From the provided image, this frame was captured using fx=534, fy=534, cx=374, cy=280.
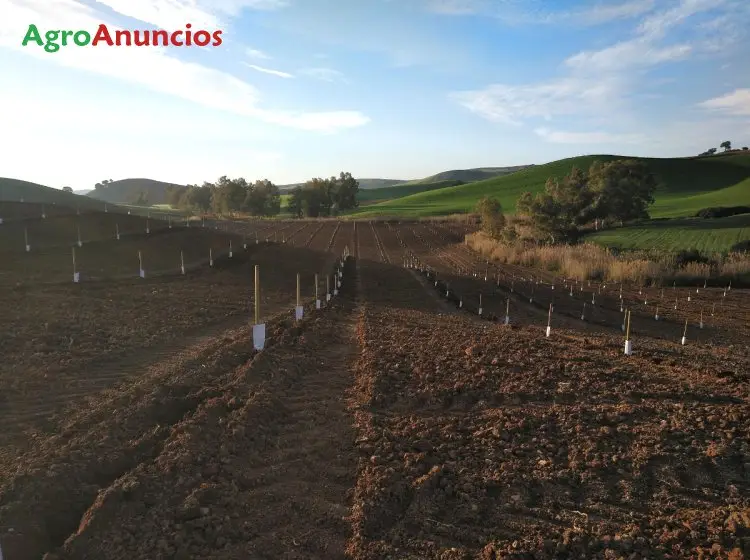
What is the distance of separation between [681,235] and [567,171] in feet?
243

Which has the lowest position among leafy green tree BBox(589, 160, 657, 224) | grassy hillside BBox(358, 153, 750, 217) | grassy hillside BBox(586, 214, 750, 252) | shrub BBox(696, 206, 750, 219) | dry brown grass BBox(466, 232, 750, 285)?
dry brown grass BBox(466, 232, 750, 285)

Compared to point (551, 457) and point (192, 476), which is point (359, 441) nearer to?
point (192, 476)

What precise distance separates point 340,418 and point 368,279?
19.2 meters

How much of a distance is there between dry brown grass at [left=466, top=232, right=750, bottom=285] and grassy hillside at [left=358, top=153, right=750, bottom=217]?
5130 cm

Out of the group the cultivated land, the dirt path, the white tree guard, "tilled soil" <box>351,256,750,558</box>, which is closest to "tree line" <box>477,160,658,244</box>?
the cultivated land

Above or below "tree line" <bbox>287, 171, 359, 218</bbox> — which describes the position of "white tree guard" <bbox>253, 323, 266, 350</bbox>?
below

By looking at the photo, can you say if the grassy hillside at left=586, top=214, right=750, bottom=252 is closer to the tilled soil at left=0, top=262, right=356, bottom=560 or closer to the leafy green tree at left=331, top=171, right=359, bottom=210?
the tilled soil at left=0, top=262, right=356, bottom=560

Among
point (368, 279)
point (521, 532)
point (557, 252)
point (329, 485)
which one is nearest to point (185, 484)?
point (329, 485)

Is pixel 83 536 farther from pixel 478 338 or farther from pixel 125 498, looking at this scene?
pixel 478 338

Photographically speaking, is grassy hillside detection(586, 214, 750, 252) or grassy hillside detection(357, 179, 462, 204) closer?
grassy hillside detection(586, 214, 750, 252)

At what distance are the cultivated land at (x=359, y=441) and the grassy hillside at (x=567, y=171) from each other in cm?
7771

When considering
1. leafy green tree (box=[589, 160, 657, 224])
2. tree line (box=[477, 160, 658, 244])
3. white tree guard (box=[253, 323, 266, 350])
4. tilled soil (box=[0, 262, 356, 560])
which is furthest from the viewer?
leafy green tree (box=[589, 160, 657, 224])

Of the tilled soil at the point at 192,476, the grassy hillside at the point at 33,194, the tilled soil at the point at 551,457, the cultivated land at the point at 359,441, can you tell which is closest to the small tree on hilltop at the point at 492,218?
the cultivated land at the point at 359,441

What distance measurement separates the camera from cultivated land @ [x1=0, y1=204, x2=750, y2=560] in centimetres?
442
